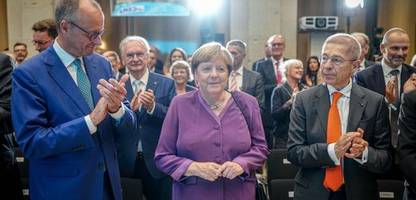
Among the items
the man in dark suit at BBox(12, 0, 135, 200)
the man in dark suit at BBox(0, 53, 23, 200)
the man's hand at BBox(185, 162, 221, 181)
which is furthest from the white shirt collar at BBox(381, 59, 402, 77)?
the man in dark suit at BBox(0, 53, 23, 200)

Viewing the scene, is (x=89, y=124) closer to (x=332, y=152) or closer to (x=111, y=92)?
(x=111, y=92)

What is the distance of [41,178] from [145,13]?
6.92m

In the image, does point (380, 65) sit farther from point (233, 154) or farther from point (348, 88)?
point (233, 154)

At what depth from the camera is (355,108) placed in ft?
7.77

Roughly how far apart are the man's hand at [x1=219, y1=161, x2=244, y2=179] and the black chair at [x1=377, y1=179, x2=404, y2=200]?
50.9 inches

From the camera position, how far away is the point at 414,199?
2244 mm

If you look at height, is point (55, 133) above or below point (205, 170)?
above

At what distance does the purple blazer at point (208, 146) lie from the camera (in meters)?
2.32

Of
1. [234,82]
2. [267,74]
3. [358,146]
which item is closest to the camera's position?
[358,146]

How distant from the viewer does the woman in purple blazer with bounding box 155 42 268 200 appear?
90.7 inches

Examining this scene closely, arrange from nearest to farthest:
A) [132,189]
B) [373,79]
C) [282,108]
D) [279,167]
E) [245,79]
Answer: [132,189] → [373,79] → [279,167] → [282,108] → [245,79]

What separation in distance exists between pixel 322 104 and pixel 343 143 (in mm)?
290

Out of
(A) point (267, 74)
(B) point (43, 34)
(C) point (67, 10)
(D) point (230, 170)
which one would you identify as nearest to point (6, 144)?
(B) point (43, 34)

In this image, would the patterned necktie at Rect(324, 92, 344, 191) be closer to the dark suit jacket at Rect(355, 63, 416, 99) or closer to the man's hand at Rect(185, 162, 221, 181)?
the man's hand at Rect(185, 162, 221, 181)
